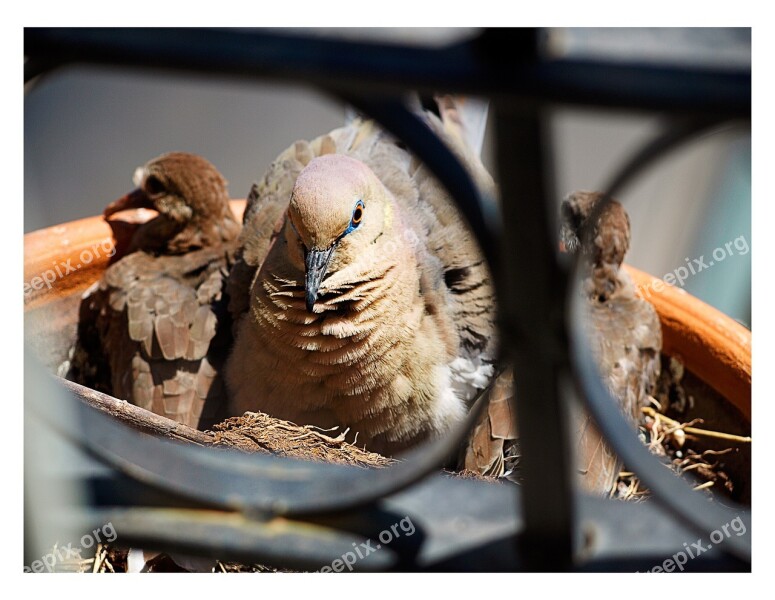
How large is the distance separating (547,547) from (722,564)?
0.42ft

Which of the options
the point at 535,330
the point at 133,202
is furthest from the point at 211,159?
the point at 535,330

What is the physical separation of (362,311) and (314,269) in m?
0.15

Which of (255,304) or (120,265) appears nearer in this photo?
(255,304)

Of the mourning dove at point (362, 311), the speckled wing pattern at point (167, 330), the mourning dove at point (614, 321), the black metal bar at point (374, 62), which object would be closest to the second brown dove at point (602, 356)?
the mourning dove at point (614, 321)

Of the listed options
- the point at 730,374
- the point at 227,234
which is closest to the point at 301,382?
the point at 227,234

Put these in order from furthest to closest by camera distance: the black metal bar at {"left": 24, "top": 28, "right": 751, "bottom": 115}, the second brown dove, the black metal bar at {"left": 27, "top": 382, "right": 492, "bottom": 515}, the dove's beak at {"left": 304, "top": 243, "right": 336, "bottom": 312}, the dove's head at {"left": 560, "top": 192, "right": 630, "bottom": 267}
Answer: the dove's head at {"left": 560, "top": 192, "right": 630, "bottom": 267} < the second brown dove < the dove's beak at {"left": 304, "top": 243, "right": 336, "bottom": 312} < the black metal bar at {"left": 27, "top": 382, "right": 492, "bottom": 515} < the black metal bar at {"left": 24, "top": 28, "right": 751, "bottom": 115}

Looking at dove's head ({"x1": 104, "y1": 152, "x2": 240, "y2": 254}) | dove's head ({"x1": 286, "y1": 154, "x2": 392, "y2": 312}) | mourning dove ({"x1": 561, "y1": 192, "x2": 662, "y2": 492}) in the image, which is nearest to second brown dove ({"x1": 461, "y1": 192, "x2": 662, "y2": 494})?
mourning dove ({"x1": 561, "y1": 192, "x2": 662, "y2": 492})

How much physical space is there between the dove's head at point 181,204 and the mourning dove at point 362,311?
0.23m

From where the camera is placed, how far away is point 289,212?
1.50m

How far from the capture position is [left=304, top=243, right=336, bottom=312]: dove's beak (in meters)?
1.43

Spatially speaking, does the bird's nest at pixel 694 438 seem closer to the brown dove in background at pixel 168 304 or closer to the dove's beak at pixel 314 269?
the dove's beak at pixel 314 269

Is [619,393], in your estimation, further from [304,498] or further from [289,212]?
[304,498]

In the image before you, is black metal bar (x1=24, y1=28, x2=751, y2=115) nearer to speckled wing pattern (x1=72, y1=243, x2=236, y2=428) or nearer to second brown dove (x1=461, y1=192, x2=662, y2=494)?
second brown dove (x1=461, y1=192, x2=662, y2=494)

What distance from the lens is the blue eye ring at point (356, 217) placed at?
59.9 inches
